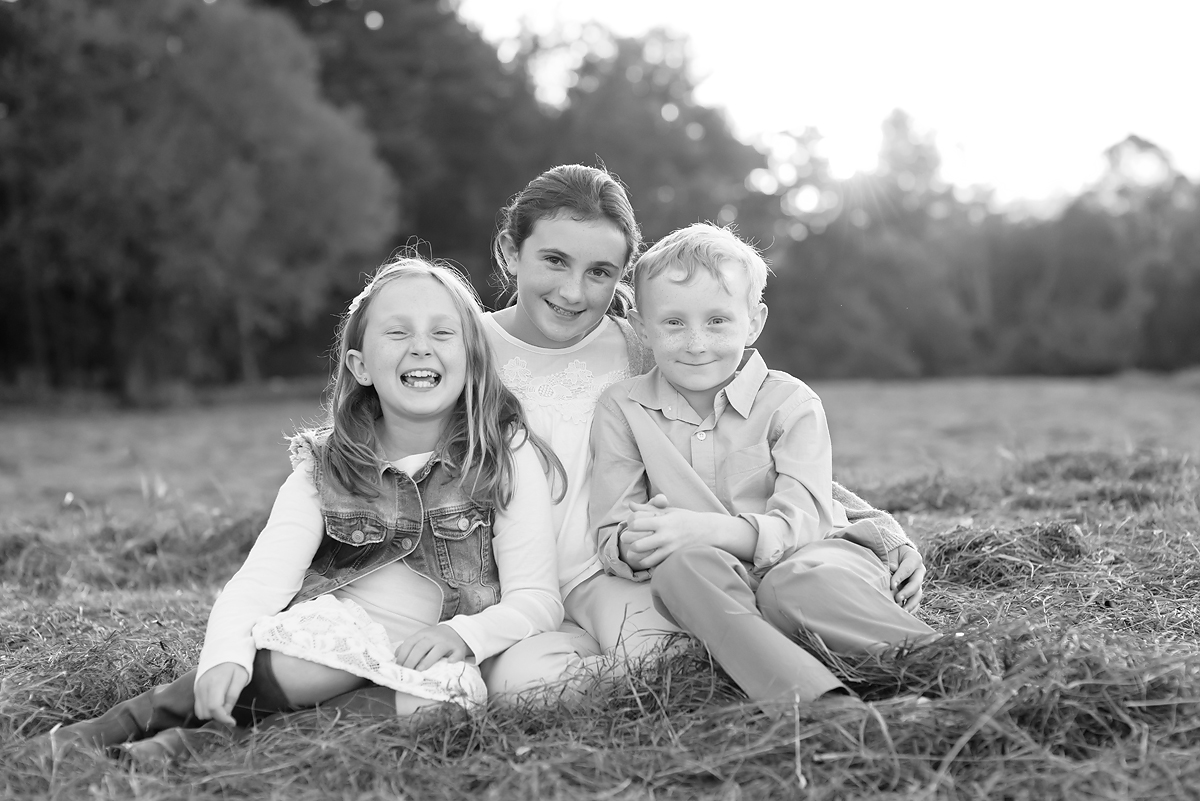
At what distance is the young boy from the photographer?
2287 millimetres

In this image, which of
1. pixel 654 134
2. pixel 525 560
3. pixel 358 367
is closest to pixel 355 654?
pixel 525 560

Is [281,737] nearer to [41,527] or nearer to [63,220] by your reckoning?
[41,527]

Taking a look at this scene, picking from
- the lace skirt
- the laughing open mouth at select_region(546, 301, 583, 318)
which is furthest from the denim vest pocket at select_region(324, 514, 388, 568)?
the laughing open mouth at select_region(546, 301, 583, 318)

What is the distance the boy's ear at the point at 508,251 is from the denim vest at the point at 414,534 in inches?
34.6

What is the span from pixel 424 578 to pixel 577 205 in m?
1.17

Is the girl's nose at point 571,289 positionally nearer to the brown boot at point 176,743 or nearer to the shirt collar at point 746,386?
the shirt collar at point 746,386

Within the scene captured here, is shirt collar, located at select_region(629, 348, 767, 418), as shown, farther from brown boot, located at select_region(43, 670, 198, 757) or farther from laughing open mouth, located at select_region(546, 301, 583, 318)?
brown boot, located at select_region(43, 670, 198, 757)

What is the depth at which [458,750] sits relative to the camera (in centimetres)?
214

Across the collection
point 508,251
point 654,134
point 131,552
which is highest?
point 654,134

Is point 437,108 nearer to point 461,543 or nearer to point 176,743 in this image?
point 461,543

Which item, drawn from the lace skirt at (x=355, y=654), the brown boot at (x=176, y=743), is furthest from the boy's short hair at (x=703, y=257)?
the brown boot at (x=176, y=743)

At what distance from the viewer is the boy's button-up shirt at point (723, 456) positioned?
2.56 metres

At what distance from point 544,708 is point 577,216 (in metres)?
1.45

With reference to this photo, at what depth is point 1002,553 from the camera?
3270 millimetres
